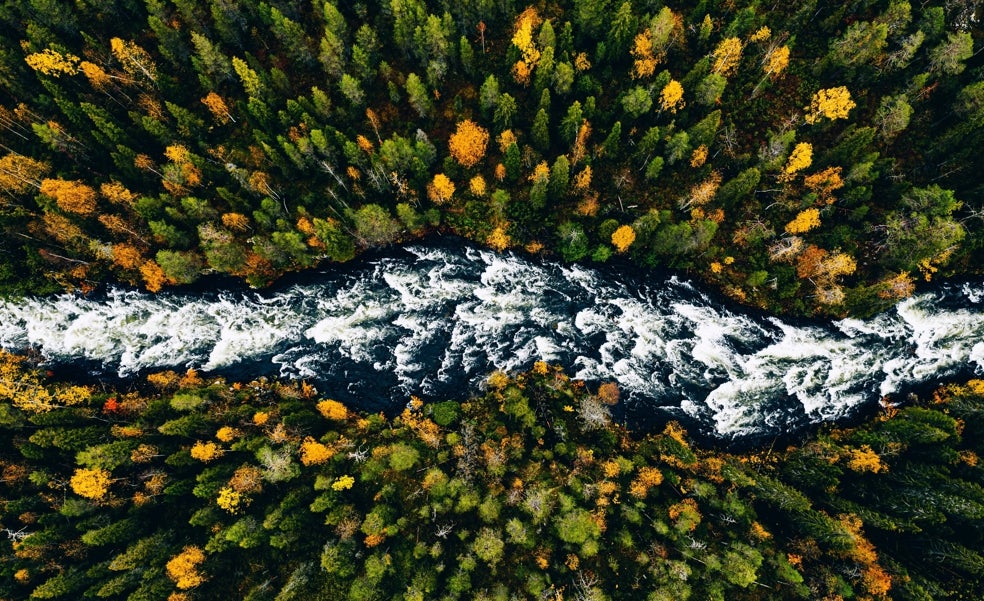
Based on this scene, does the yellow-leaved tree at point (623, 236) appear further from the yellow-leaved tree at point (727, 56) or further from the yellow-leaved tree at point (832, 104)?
the yellow-leaved tree at point (832, 104)

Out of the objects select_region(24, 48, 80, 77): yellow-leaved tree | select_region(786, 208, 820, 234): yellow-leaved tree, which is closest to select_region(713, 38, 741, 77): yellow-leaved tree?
select_region(786, 208, 820, 234): yellow-leaved tree

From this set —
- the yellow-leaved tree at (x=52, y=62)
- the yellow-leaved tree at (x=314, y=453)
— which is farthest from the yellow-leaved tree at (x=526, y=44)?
the yellow-leaved tree at (x=52, y=62)

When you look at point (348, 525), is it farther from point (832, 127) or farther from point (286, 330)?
point (832, 127)

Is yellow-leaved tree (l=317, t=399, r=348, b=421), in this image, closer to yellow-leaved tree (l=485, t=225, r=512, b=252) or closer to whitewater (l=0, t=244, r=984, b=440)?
whitewater (l=0, t=244, r=984, b=440)

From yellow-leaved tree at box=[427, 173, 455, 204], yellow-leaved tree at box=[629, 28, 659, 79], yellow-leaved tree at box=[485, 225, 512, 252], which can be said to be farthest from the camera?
yellow-leaved tree at box=[485, 225, 512, 252]

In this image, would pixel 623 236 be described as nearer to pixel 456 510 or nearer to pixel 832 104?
pixel 832 104

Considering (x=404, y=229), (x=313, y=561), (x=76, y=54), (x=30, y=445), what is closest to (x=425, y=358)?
(x=404, y=229)
